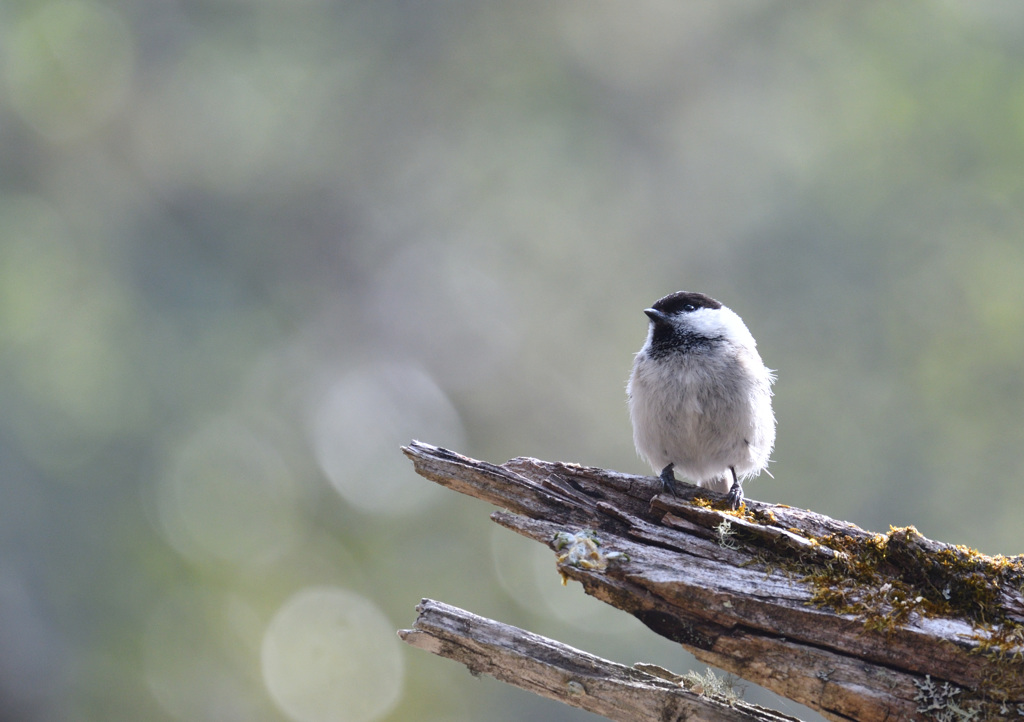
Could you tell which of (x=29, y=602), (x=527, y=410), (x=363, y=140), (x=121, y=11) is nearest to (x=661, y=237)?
(x=527, y=410)

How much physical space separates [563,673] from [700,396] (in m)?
1.38

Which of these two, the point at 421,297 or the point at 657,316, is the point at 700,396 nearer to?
the point at 657,316

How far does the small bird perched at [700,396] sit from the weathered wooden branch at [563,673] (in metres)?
0.96

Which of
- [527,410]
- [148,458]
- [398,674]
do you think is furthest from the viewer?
[527,410]

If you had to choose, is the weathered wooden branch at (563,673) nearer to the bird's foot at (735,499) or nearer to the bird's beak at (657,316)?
the bird's foot at (735,499)

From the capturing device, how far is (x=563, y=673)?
8.41 ft

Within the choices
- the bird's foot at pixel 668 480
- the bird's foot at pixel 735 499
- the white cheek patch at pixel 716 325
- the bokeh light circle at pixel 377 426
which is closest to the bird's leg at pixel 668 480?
the bird's foot at pixel 668 480

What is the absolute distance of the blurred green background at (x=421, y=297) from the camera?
6875mm

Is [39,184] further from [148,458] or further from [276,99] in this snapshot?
[148,458]

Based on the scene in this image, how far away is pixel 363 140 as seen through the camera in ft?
30.9

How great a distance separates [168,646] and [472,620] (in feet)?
16.2

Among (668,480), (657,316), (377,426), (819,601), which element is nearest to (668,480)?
(668,480)

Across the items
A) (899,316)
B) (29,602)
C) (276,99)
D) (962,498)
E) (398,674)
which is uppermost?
Answer: (899,316)

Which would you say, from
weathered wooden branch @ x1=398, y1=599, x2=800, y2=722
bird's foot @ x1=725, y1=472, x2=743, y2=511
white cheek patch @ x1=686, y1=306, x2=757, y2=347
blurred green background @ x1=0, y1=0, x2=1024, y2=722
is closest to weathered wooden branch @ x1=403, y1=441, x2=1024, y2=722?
weathered wooden branch @ x1=398, y1=599, x2=800, y2=722
